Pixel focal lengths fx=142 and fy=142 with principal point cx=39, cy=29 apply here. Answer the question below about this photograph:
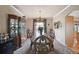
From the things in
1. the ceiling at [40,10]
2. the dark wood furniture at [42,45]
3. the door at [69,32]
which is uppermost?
the ceiling at [40,10]

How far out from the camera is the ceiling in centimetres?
247

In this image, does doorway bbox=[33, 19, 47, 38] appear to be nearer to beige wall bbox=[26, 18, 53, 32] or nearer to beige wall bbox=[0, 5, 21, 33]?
beige wall bbox=[26, 18, 53, 32]

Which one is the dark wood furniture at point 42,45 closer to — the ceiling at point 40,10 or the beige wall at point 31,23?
the beige wall at point 31,23

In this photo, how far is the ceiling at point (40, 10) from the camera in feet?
8.11

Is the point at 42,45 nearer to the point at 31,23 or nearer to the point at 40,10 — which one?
the point at 31,23

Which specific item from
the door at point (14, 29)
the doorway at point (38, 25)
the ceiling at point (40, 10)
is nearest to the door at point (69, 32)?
the ceiling at point (40, 10)

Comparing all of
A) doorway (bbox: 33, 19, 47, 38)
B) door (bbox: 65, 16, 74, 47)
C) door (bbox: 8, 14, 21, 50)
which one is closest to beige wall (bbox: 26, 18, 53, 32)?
doorway (bbox: 33, 19, 47, 38)

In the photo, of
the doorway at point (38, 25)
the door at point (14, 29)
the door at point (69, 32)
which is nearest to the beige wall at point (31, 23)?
the doorway at point (38, 25)

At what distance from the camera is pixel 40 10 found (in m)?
2.47

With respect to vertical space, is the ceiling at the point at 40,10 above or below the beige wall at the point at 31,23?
above

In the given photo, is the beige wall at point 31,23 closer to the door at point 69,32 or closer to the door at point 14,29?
the door at point 14,29

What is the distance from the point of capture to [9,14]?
96.3 inches

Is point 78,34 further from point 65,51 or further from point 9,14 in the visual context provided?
point 9,14
